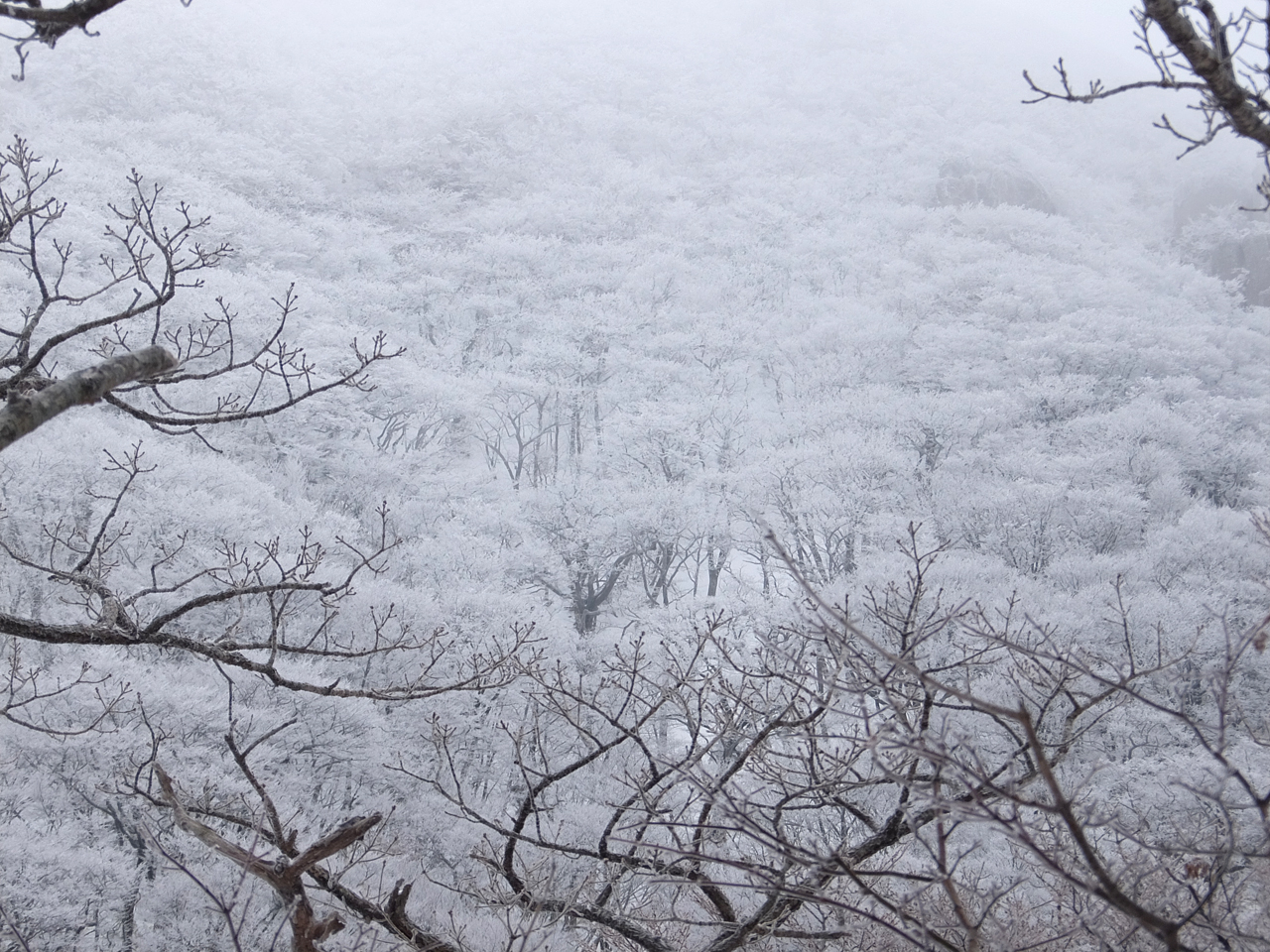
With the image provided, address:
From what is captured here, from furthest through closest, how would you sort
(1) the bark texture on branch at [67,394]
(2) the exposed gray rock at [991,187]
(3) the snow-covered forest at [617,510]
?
(2) the exposed gray rock at [991,187] → (3) the snow-covered forest at [617,510] → (1) the bark texture on branch at [67,394]

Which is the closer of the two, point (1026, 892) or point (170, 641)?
point (170, 641)

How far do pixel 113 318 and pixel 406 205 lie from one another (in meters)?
33.3

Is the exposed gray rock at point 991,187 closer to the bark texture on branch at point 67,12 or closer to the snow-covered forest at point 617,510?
the snow-covered forest at point 617,510

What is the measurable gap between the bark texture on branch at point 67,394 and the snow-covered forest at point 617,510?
0.91m

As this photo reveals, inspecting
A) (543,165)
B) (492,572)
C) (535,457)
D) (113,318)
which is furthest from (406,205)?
(113,318)

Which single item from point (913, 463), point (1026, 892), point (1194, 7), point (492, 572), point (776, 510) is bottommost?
point (1026, 892)

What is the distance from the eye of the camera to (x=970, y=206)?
32.7 meters

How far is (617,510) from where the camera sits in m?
19.4

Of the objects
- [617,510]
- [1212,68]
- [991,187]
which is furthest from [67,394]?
[991,187]

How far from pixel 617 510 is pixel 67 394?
711 inches

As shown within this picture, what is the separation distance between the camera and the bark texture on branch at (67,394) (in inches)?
52.7

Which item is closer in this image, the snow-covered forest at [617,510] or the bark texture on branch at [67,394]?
the bark texture on branch at [67,394]

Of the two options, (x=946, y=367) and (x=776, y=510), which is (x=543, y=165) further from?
(x=776, y=510)

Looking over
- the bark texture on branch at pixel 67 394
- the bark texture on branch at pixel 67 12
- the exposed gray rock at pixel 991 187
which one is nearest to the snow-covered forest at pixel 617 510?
the exposed gray rock at pixel 991 187
